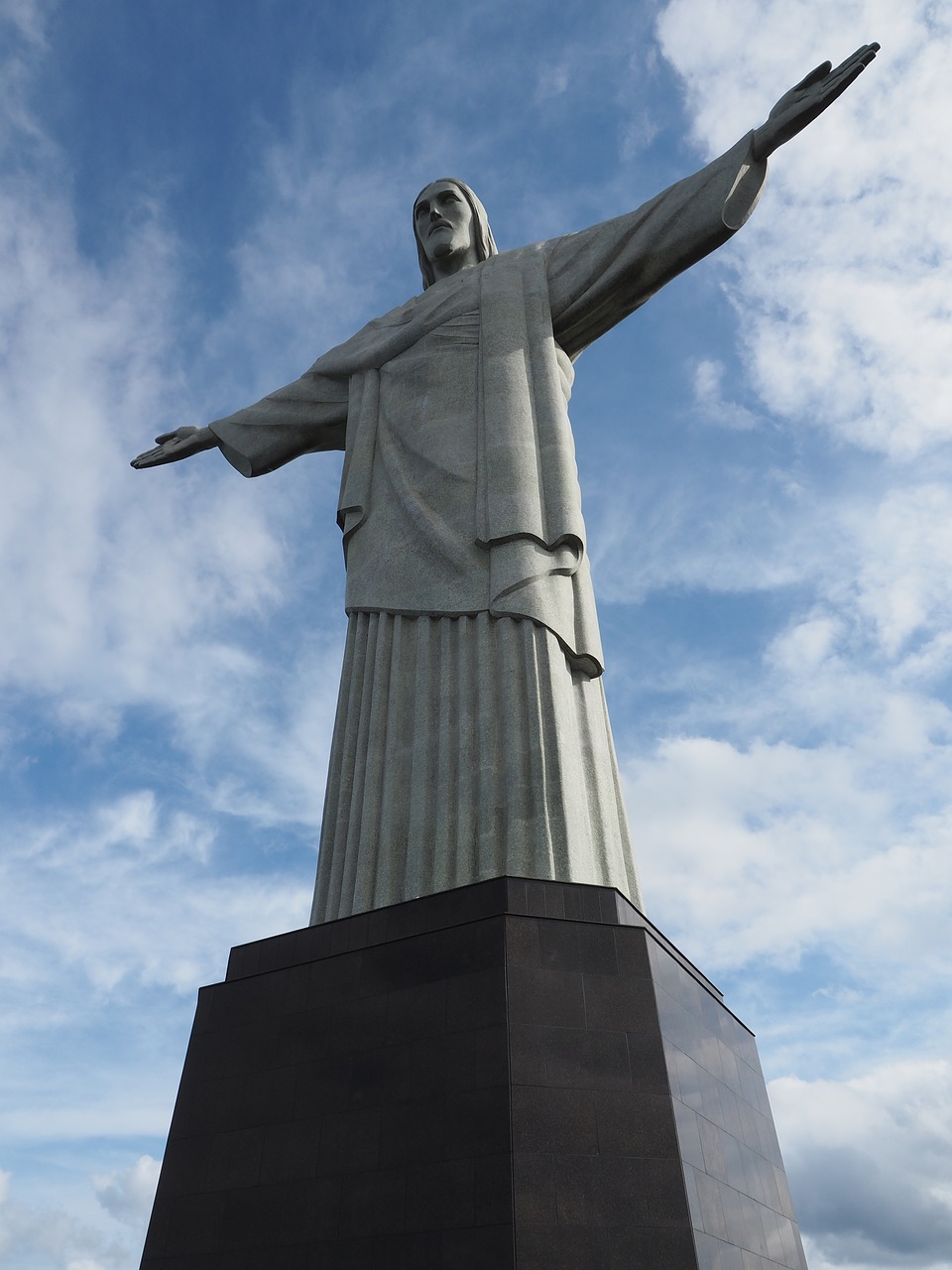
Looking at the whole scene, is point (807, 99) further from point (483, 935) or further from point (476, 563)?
point (483, 935)

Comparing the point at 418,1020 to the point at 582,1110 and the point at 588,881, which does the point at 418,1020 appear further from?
the point at 588,881

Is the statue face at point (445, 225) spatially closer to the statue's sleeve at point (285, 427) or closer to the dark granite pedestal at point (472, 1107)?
the statue's sleeve at point (285, 427)

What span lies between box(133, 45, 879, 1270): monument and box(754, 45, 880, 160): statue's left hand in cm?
3

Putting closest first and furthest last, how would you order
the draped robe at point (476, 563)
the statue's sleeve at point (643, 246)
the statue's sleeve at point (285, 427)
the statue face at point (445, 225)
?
the draped robe at point (476, 563), the statue's sleeve at point (643, 246), the statue's sleeve at point (285, 427), the statue face at point (445, 225)

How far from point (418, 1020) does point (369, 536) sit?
457 cm

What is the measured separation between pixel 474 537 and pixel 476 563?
0.25 metres

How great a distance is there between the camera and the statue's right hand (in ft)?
38.4

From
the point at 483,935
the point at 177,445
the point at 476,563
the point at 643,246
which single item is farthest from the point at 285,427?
the point at 483,935

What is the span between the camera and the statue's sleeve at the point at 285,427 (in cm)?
1135

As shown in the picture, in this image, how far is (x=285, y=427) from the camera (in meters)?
11.5

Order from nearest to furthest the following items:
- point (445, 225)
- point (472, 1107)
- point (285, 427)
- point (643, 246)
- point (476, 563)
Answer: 1. point (472, 1107)
2. point (476, 563)
3. point (643, 246)
4. point (285, 427)
5. point (445, 225)

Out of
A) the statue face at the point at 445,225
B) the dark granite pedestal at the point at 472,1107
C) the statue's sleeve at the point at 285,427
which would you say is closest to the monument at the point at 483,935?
the dark granite pedestal at the point at 472,1107

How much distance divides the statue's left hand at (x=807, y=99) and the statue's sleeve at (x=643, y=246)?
182mm

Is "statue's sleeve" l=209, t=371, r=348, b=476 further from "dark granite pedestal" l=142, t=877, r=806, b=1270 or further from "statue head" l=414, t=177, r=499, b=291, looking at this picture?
"dark granite pedestal" l=142, t=877, r=806, b=1270
